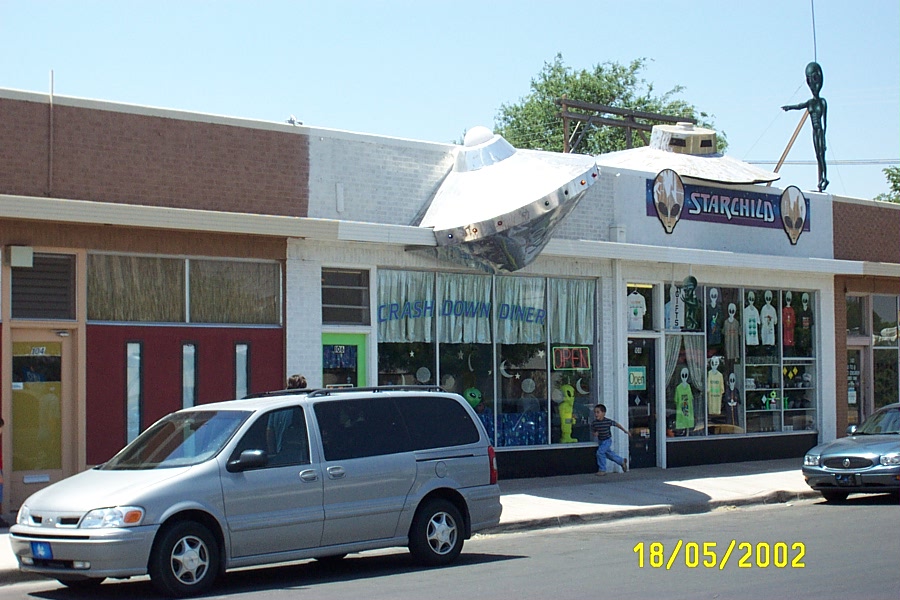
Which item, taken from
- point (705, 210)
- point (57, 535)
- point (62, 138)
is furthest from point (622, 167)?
point (57, 535)

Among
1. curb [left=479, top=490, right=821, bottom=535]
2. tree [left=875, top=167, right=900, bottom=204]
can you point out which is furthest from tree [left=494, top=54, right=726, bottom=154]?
curb [left=479, top=490, right=821, bottom=535]

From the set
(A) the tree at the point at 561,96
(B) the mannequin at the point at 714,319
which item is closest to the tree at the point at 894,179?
(A) the tree at the point at 561,96

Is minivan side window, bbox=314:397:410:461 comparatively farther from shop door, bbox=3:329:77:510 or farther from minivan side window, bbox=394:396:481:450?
shop door, bbox=3:329:77:510

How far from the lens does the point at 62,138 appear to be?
13953mm

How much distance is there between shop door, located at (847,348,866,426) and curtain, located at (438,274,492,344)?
1044 cm

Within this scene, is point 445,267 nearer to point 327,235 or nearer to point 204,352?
point 327,235

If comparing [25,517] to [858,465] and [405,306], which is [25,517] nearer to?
[405,306]

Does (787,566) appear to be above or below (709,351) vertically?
below

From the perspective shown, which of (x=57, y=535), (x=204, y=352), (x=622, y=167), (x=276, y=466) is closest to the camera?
(x=57, y=535)

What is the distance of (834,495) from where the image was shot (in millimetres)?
16719

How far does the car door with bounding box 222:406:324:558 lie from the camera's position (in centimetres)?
965

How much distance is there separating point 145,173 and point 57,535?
6574mm

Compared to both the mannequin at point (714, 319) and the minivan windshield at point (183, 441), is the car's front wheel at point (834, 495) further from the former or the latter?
the minivan windshield at point (183, 441)
